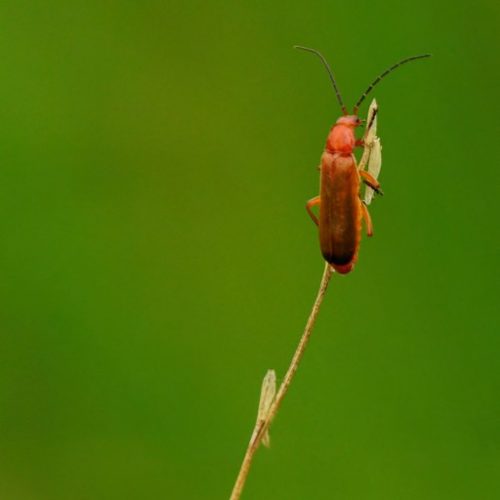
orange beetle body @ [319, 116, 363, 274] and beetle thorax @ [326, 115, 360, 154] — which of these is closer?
orange beetle body @ [319, 116, 363, 274]

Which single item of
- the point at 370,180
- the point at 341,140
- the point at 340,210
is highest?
the point at 341,140

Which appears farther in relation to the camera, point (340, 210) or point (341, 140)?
point (341, 140)

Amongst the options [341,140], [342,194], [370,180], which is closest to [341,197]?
[342,194]

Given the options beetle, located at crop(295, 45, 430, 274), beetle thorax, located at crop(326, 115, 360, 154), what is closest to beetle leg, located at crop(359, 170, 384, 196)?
beetle, located at crop(295, 45, 430, 274)

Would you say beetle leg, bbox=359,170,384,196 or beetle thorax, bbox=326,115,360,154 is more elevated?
beetle thorax, bbox=326,115,360,154

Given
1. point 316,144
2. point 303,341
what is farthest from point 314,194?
point 303,341

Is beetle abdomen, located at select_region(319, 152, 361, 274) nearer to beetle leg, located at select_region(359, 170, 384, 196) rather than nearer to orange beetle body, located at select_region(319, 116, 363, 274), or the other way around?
orange beetle body, located at select_region(319, 116, 363, 274)

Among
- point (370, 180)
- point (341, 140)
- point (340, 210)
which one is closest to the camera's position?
point (370, 180)

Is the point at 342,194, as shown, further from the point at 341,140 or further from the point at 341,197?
the point at 341,140

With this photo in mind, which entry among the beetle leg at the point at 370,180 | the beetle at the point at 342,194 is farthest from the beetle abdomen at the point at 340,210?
the beetle leg at the point at 370,180
